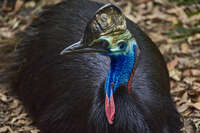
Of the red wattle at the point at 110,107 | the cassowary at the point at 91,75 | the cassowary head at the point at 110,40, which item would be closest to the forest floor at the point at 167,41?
the cassowary at the point at 91,75

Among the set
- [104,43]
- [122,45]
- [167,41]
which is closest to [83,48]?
[104,43]

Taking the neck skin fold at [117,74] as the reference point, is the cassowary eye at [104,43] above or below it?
above

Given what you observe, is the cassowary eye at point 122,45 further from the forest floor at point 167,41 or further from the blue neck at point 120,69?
the forest floor at point 167,41

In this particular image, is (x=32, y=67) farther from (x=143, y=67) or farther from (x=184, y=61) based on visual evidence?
(x=184, y=61)

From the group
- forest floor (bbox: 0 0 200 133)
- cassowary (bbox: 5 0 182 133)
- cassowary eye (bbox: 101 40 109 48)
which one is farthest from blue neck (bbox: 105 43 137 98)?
forest floor (bbox: 0 0 200 133)

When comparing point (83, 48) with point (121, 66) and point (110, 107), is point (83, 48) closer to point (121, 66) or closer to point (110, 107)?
point (121, 66)

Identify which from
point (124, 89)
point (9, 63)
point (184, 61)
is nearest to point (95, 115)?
point (124, 89)
